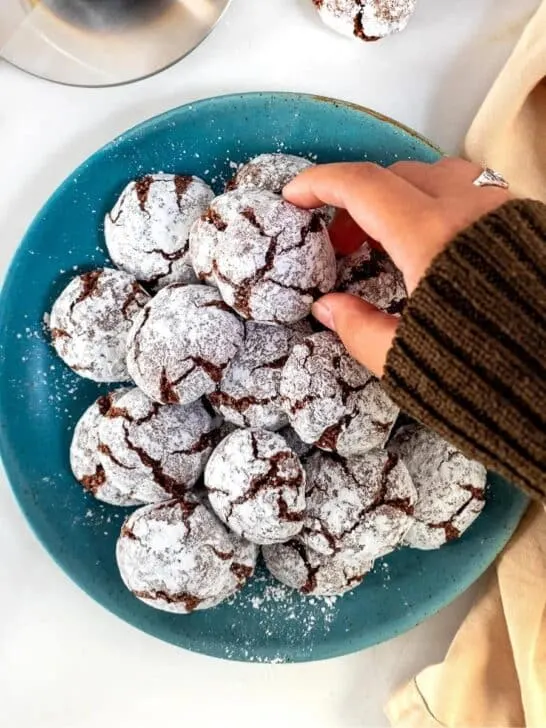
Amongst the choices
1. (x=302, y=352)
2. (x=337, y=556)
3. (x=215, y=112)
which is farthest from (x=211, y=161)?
(x=337, y=556)

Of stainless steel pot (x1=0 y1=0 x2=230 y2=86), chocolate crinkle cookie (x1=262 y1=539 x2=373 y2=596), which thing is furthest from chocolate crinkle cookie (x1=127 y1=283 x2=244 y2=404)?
stainless steel pot (x1=0 y1=0 x2=230 y2=86)

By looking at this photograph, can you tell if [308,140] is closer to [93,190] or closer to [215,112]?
[215,112]

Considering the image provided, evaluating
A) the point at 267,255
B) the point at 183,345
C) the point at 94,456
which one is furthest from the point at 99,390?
the point at 267,255

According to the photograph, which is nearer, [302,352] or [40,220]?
[302,352]

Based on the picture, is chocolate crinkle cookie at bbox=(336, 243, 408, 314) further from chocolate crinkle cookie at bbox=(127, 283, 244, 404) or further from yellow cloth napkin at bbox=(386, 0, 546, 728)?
yellow cloth napkin at bbox=(386, 0, 546, 728)

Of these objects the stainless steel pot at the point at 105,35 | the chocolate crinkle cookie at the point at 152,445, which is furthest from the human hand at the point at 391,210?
the stainless steel pot at the point at 105,35

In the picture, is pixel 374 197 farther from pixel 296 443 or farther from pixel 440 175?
pixel 296 443
